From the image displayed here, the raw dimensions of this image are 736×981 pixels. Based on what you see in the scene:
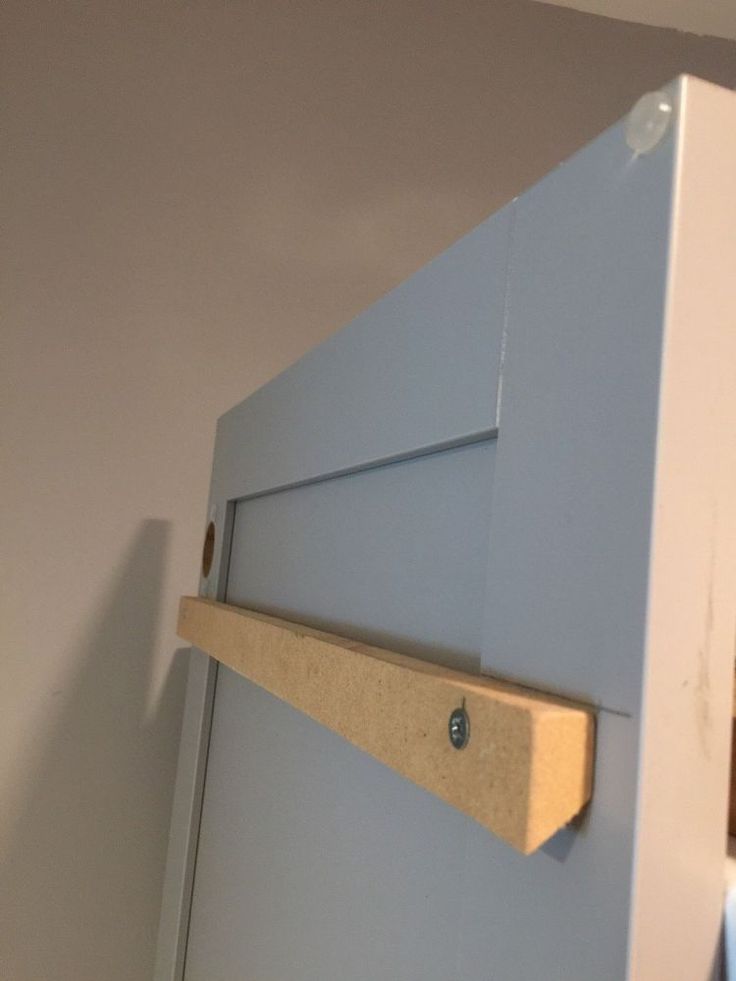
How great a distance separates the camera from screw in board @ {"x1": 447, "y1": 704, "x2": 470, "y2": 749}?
9.1 inches

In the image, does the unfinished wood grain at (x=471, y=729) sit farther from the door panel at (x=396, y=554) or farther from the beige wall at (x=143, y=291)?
the beige wall at (x=143, y=291)

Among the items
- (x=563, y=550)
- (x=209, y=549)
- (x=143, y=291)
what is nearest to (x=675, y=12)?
(x=143, y=291)

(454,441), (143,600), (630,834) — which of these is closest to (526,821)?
(630,834)

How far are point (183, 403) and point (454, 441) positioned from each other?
2.00 ft

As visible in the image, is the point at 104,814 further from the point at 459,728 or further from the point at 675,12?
the point at 675,12

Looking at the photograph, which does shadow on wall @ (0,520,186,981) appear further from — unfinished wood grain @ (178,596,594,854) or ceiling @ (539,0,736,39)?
ceiling @ (539,0,736,39)

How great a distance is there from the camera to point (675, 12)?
0.99 metres

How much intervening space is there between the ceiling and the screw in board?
1.02 meters

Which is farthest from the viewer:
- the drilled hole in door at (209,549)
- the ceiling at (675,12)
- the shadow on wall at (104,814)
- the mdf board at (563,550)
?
A: the ceiling at (675,12)

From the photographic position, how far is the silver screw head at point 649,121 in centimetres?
22

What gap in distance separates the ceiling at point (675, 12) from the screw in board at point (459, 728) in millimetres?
1025

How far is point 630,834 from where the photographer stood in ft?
0.64

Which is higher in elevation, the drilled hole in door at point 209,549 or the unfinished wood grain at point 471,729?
the drilled hole in door at point 209,549

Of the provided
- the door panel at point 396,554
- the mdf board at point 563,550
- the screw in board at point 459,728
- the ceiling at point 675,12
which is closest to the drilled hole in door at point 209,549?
the door panel at point 396,554
